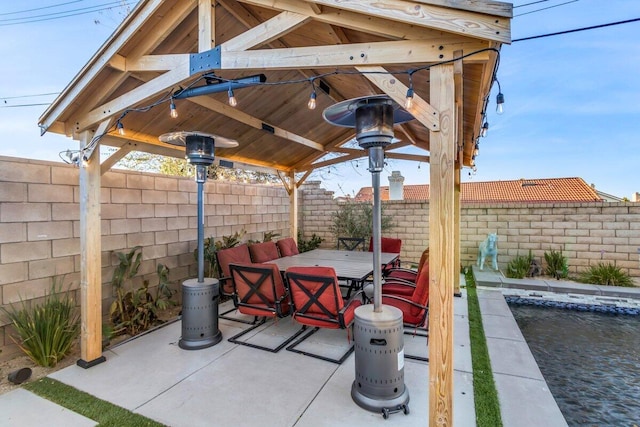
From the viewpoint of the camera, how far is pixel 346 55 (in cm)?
217

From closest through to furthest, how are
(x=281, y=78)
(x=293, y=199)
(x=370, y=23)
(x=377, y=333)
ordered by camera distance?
1. (x=370, y=23)
2. (x=377, y=333)
3. (x=281, y=78)
4. (x=293, y=199)

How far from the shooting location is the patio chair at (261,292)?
347 cm

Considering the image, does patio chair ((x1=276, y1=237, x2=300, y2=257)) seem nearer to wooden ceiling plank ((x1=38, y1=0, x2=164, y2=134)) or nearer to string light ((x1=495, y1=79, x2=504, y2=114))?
wooden ceiling plank ((x1=38, y1=0, x2=164, y2=134))

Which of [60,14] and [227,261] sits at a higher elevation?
[60,14]

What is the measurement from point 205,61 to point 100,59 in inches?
43.6

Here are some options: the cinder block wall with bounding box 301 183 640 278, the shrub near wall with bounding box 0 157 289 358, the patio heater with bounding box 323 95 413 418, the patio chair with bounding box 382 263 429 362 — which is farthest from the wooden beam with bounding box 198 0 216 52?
the cinder block wall with bounding box 301 183 640 278

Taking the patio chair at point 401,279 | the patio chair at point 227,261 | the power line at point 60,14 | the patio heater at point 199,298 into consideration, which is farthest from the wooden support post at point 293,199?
the power line at point 60,14

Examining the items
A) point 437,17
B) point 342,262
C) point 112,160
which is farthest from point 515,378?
point 112,160

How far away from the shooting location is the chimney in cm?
1000

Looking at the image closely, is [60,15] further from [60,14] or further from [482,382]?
[482,382]

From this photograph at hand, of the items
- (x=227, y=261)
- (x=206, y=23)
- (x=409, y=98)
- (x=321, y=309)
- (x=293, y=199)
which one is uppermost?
(x=206, y=23)

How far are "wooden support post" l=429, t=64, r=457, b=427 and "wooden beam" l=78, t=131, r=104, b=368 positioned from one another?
310cm

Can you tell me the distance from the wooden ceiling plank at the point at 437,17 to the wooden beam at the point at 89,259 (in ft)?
8.86

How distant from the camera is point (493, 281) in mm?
6062
